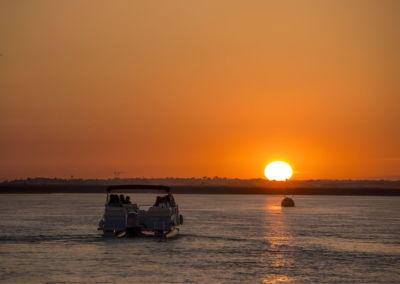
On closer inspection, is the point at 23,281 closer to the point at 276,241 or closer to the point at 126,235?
the point at 126,235

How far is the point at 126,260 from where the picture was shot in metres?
33.2

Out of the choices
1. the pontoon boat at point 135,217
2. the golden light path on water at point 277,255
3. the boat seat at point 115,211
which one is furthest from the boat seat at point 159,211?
the golden light path on water at point 277,255

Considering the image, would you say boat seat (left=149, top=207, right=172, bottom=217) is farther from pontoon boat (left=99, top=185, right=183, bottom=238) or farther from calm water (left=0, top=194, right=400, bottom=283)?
calm water (left=0, top=194, right=400, bottom=283)

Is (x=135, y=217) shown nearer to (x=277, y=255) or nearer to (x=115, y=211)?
(x=115, y=211)

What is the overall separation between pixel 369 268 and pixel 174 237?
67.8 ft

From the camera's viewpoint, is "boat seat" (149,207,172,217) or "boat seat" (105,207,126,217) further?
"boat seat" (149,207,172,217)

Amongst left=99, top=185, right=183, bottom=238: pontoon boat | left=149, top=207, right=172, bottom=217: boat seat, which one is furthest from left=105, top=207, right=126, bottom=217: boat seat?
left=149, top=207, right=172, bottom=217: boat seat

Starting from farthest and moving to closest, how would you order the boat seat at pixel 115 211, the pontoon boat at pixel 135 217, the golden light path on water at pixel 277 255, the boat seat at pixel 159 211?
the boat seat at pixel 159 211
the pontoon boat at pixel 135 217
the boat seat at pixel 115 211
the golden light path on water at pixel 277 255

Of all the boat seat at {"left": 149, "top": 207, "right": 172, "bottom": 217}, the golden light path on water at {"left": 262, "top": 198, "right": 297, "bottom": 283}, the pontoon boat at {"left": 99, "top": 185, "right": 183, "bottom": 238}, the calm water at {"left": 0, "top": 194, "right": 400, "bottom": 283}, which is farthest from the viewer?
the boat seat at {"left": 149, "top": 207, "right": 172, "bottom": 217}

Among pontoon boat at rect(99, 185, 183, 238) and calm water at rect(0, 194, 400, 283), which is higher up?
pontoon boat at rect(99, 185, 183, 238)

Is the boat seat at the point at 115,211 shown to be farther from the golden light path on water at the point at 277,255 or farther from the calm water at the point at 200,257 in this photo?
the golden light path on water at the point at 277,255

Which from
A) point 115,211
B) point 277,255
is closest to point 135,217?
point 115,211

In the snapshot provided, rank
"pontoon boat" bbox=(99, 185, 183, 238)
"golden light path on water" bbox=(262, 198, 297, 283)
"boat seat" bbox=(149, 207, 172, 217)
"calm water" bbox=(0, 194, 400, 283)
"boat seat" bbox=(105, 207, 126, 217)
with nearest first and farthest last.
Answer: "golden light path on water" bbox=(262, 198, 297, 283)
"calm water" bbox=(0, 194, 400, 283)
"boat seat" bbox=(105, 207, 126, 217)
"pontoon boat" bbox=(99, 185, 183, 238)
"boat seat" bbox=(149, 207, 172, 217)

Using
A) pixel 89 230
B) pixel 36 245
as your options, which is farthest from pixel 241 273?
pixel 89 230
